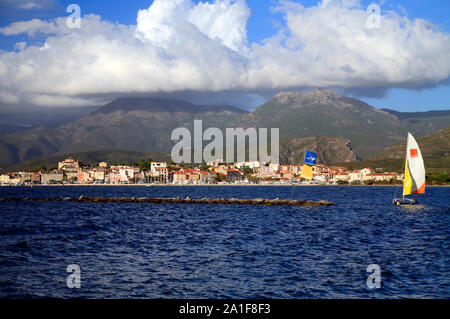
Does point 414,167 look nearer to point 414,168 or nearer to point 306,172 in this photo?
point 414,168

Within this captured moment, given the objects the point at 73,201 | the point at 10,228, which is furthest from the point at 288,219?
the point at 73,201

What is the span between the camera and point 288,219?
186ft

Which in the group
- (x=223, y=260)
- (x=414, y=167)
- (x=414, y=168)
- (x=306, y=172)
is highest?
(x=414, y=167)

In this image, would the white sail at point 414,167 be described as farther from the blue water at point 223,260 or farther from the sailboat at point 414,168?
the blue water at point 223,260

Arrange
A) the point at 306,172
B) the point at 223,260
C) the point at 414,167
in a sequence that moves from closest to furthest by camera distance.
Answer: the point at 223,260, the point at 414,167, the point at 306,172

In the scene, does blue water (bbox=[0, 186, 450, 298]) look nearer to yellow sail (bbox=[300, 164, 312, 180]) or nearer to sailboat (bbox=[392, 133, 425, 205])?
yellow sail (bbox=[300, 164, 312, 180])

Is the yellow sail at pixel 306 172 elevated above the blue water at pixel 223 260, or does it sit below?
above


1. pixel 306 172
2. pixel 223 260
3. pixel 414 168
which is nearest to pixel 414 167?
pixel 414 168

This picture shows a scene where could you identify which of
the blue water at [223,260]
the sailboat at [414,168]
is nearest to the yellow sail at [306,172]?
the sailboat at [414,168]

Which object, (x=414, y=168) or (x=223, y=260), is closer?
(x=223, y=260)

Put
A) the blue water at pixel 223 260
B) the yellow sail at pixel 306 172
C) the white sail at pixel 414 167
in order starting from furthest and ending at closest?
1. the yellow sail at pixel 306 172
2. the white sail at pixel 414 167
3. the blue water at pixel 223 260

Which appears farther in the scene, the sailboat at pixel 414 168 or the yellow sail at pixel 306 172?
the yellow sail at pixel 306 172

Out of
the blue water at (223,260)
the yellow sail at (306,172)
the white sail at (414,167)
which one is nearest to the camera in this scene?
the blue water at (223,260)
